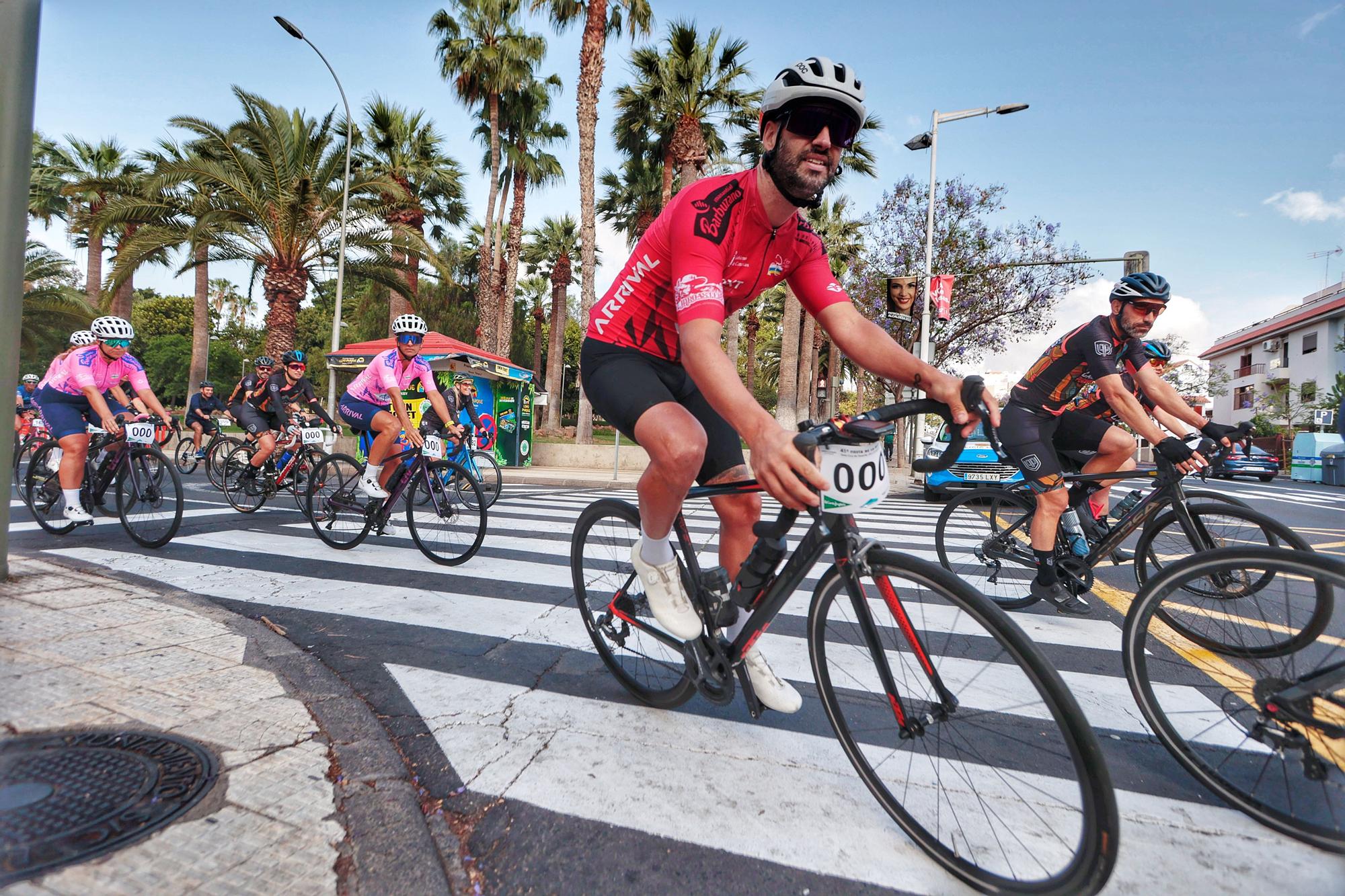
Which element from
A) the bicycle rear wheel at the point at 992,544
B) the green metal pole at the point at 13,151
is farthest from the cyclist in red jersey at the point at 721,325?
the green metal pole at the point at 13,151

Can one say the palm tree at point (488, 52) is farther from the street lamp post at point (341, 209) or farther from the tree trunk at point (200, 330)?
the tree trunk at point (200, 330)

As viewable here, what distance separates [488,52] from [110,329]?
2096 centimetres

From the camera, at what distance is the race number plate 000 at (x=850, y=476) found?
5.98 feet

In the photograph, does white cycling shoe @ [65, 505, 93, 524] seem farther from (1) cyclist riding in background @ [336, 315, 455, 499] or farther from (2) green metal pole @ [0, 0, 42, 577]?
(2) green metal pole @ [0, 0, 42, 577]

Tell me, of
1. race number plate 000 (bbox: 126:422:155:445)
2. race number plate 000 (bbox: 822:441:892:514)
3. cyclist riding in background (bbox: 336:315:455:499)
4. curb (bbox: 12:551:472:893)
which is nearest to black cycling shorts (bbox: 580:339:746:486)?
race number plate 000 (bbox: 822:441:892:514)

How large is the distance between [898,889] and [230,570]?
4.85 metres

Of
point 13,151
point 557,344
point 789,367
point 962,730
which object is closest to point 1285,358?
point 789,367

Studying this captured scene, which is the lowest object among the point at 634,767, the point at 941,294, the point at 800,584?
the point at 634,767

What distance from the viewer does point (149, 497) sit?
19.1 ft

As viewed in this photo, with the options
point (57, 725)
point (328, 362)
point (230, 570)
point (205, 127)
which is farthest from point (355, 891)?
point (205, 127)

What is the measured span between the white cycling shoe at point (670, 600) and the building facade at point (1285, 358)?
52063 mm

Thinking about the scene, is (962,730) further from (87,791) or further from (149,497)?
(149,497)

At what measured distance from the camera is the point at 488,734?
2.47 metres

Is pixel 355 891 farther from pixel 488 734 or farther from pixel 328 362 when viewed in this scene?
pixel 328 362
